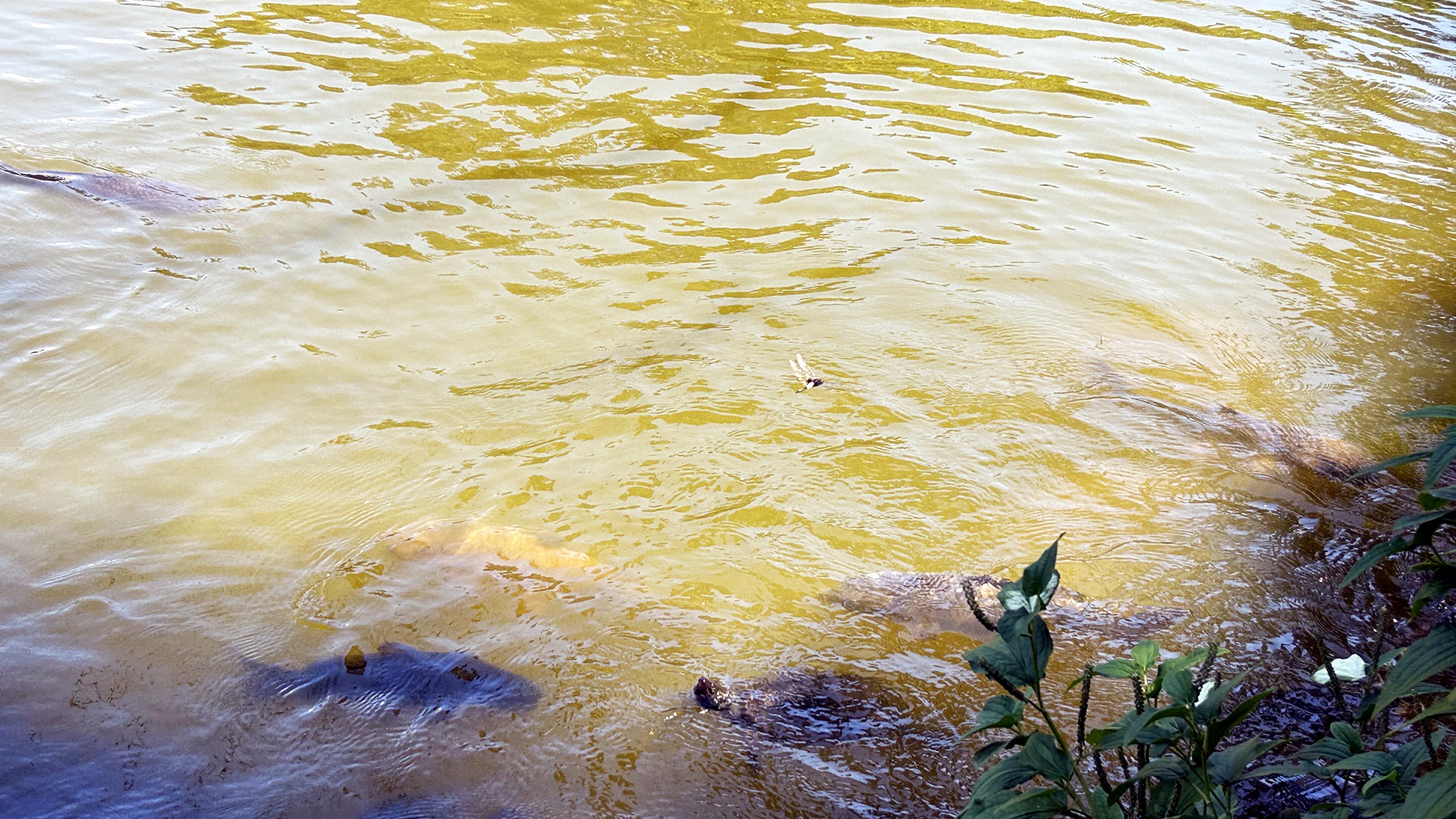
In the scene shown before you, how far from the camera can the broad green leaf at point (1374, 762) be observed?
4.97ft

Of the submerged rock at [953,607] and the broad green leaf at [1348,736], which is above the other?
the broad green leaf at [1348,736]

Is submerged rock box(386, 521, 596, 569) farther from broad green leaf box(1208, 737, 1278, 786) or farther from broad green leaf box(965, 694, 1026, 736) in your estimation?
broad green leaf box(1208, 737, 1278, 786)

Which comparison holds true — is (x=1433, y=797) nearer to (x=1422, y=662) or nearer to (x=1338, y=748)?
(x=1422, y=662)

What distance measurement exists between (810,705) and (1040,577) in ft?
5.30

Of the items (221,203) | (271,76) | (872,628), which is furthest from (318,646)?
(271,76)

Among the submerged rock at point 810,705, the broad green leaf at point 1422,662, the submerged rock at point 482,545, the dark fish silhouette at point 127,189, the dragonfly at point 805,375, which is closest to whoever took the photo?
the broad green leaf at point 1422,662

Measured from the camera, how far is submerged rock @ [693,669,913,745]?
2881mm

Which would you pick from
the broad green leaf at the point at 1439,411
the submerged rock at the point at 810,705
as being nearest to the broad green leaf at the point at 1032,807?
the broad green leaf at the point at 1439,411

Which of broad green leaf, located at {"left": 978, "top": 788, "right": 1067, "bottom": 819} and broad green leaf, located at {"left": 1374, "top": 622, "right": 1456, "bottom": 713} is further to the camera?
broad green leaf, located at {"left": 978, "top": 788, "right": 1067, "bottom": 819}

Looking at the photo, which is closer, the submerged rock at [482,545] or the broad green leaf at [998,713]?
the broad green leaf at [998,713]

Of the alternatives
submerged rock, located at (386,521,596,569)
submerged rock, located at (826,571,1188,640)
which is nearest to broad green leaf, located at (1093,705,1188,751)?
submerged rock, located at (826,571,1188,640)

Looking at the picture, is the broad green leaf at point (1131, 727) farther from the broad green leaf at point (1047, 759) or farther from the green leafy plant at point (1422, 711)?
the green leafy plant at point (1422, 711)

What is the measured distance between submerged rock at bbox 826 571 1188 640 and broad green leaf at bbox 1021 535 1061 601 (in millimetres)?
1779

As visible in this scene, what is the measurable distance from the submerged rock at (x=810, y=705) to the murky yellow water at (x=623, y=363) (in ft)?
0.22
